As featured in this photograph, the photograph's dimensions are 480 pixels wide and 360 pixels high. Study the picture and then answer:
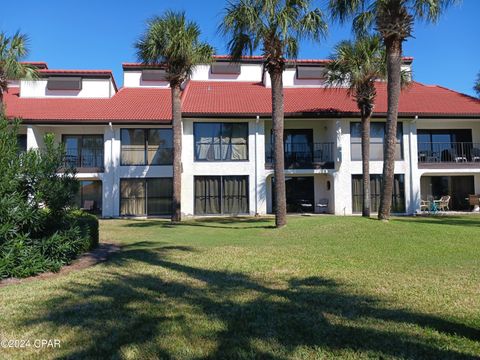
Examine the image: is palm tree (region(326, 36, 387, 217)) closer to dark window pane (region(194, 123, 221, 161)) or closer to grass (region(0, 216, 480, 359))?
dark window pane (region(194, 123, 221, 161))

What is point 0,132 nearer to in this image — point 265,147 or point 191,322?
point 191,322

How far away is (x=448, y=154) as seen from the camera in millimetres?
24469

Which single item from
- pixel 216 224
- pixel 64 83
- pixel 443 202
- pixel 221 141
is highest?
pixel 64 83

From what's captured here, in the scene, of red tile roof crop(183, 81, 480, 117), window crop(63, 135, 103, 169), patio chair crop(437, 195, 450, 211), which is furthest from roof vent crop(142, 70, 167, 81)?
patio chair crop(437, 195, 450, 211)

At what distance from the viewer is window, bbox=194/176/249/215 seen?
22.8 m

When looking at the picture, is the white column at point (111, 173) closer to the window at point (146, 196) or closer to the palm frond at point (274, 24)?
the window at point (146, 196)

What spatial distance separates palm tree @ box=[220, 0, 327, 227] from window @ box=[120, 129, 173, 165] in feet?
30.7

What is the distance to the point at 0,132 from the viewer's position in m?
7.93

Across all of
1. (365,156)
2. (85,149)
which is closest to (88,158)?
(85,149)

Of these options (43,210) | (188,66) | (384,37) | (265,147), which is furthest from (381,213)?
(43,210)

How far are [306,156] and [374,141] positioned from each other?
3864 millimetres

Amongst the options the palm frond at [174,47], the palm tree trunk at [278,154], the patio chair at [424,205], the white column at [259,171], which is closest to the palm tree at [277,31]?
the palm tree trunk at [278,154]

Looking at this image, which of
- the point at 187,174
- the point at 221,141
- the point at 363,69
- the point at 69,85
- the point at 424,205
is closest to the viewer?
the point at 363,69

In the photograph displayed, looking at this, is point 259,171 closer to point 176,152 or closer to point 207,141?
point 207,141
